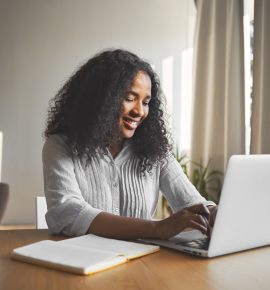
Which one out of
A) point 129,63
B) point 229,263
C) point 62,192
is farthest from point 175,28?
point 229,263

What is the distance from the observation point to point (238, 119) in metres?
4.07

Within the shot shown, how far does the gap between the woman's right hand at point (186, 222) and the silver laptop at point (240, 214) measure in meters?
0.03

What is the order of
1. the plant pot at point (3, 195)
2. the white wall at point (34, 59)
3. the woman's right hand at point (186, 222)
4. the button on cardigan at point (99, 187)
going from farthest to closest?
the white wall at point (34, 59), the plant pot at point (3, 195), the button on cardigan at point (99, 187), the woman's right hand at point (186, 222)

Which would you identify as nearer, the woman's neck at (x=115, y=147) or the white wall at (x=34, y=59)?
the woman's neck at (x=115, y=147)

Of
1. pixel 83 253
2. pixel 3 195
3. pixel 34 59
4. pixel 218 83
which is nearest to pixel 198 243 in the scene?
pixel 83 253

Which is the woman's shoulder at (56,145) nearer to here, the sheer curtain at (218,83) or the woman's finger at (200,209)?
the woman's finger at (200,209)

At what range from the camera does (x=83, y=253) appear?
1.09 m

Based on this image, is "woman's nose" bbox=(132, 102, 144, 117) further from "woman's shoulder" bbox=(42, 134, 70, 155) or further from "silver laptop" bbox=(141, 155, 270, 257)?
"silver laptop" bbox=(141, 155, 270, 257)

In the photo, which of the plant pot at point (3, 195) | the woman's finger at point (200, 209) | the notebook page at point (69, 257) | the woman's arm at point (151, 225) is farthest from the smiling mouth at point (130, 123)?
the plant pot at point (3, 195)

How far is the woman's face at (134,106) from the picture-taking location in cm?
176

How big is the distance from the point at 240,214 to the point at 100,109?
71cm

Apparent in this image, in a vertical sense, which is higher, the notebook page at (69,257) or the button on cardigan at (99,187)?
the button on cardigan at (99,187)

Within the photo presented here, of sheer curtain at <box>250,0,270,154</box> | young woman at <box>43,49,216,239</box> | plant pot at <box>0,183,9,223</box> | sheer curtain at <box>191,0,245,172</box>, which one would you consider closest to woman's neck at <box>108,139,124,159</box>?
young woman at <box>43,49,216,239</box>

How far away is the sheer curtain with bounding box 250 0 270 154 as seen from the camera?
139 inches
